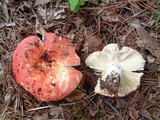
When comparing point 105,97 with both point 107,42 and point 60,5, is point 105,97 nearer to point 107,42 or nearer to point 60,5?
point 107,42

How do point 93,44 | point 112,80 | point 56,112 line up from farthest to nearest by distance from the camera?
point 93,44
point 56,112
point 112,80

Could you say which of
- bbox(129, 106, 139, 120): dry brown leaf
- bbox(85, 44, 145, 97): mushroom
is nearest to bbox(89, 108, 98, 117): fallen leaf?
bbox(85, 44, 145, 97): mushroom

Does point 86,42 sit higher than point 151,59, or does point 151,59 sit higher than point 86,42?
point 86,42

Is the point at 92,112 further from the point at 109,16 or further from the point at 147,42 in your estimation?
the point at 109,16

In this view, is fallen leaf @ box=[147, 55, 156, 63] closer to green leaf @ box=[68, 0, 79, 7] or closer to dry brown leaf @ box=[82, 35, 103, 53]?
dry brown leaf @ box=[82, 35, 103, 53]

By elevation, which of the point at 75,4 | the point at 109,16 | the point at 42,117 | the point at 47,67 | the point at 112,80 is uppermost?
the point at 75,4

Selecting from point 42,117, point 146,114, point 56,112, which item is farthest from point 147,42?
point 42,117

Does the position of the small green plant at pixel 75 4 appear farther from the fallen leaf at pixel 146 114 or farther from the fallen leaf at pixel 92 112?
the fallen leaf at pixel 146 114
